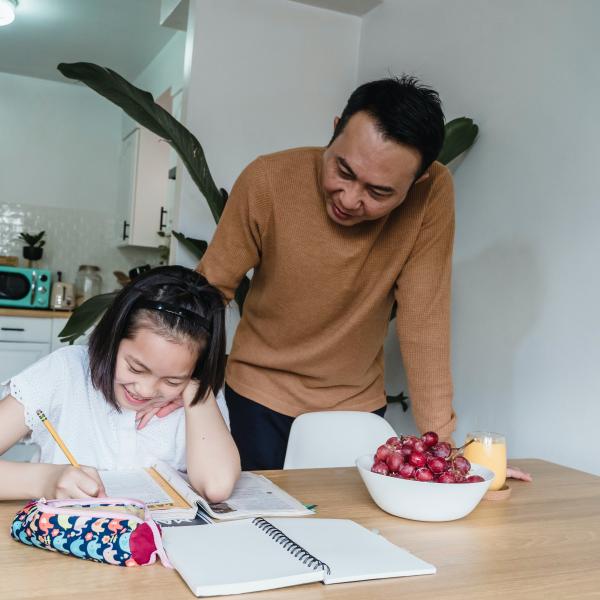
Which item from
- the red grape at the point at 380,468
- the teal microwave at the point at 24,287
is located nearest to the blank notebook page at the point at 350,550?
the red grape at the point at 380,468

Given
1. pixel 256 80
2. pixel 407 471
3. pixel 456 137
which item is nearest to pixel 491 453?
pixel 407 471

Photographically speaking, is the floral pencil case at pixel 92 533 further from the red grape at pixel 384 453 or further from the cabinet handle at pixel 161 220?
the cabinet handle at pixel 161 220

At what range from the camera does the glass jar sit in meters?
5.21

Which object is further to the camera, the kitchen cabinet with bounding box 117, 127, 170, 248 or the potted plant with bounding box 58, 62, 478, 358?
the kitchen cabinet with bounding box 117, 127, 170, 248

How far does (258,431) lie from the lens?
180cm

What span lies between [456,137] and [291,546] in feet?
5.15

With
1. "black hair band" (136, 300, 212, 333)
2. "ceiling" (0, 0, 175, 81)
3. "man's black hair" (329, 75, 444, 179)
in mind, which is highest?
"ceiling" (0, 0, 175, 81)

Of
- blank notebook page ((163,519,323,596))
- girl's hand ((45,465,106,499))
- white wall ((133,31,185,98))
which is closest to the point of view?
blank notebook page ((163,519,323,596))

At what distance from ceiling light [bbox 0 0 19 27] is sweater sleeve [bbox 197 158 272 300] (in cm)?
267

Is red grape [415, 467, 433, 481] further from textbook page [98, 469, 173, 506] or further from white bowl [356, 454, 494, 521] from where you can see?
textbook page [98, 469, 173, 506]

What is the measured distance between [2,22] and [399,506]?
3.65 meters

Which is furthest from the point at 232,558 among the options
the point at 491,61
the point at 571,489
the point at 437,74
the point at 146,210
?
the point at 146,210

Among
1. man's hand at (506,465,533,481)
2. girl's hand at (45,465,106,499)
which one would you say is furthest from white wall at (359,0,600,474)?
girl's hand at (45,465,106,499)

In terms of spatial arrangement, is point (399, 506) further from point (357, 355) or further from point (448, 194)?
point (448, 194)
